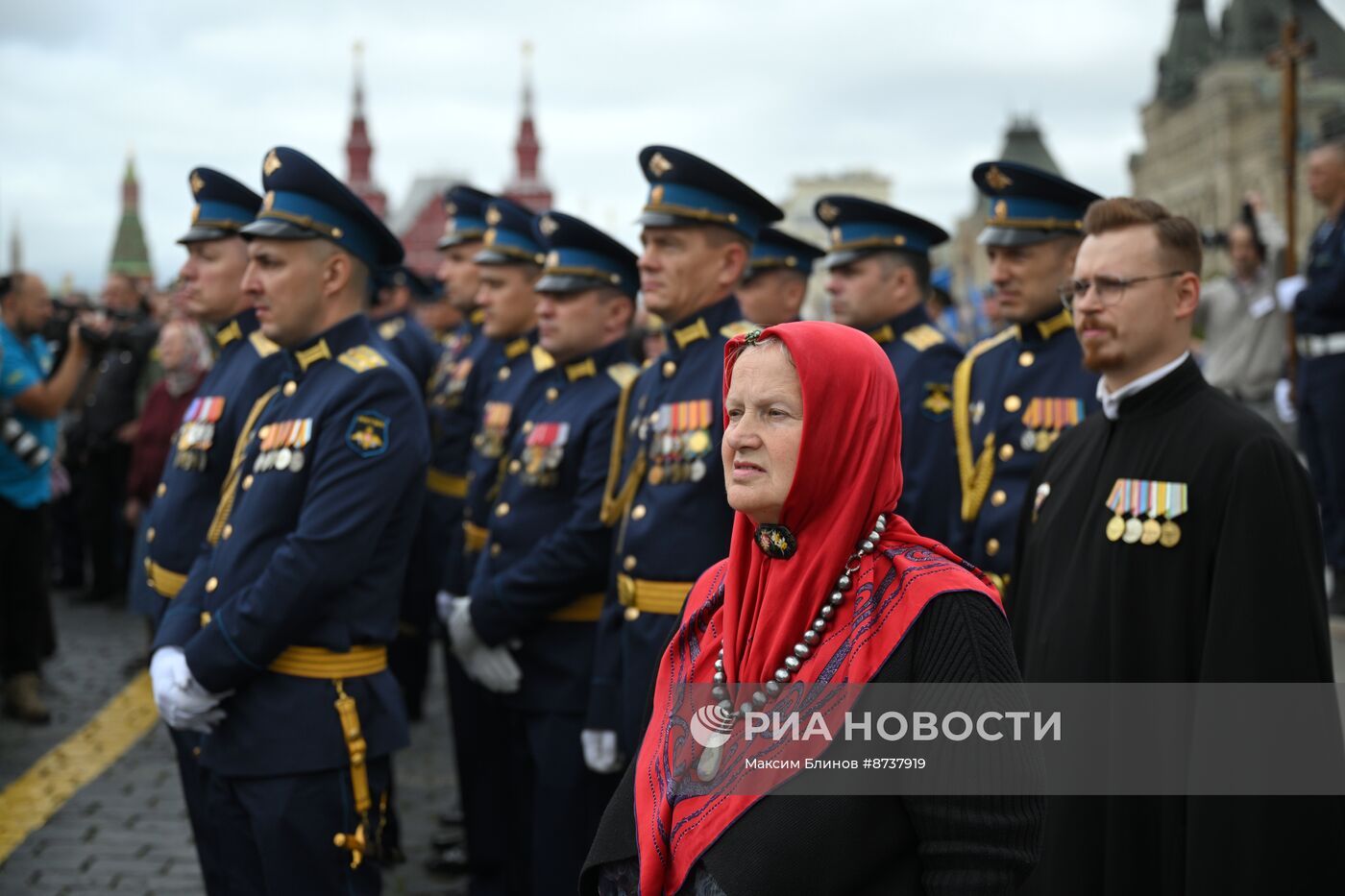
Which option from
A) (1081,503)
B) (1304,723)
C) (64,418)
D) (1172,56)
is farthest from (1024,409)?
(1172,56)

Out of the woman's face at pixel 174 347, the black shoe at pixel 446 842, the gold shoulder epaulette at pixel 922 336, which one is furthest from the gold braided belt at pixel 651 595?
the woman's face at pixel 174 347

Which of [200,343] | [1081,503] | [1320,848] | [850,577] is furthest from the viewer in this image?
[200,343]

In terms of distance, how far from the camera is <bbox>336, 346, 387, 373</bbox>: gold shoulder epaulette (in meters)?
4.20

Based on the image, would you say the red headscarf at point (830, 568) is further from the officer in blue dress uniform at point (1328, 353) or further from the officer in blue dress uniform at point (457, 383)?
the officer in blue dress uniform at point (1328, 353)

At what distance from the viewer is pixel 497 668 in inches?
199

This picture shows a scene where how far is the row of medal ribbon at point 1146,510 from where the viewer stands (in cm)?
352

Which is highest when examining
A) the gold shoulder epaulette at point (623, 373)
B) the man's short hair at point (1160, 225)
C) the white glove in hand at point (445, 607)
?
the man's short hair at point (1160, 225)

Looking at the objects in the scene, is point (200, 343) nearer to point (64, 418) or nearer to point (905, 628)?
point (64, 418)

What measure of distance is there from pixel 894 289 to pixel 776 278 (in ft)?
3.44

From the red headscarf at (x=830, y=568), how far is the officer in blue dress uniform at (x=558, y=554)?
2.43m

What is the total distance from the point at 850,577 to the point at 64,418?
12.2m

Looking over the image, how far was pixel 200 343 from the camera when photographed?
8922mm

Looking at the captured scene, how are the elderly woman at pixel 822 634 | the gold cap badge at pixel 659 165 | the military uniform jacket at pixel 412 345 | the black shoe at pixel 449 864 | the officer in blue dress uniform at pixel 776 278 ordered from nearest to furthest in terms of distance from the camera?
the elderly woman at pixel 822 634 → the gold cap badge at pixel 659 165 → the black shoe at pixel 449 864 → the officer in blue dress uniform at pixel 776 278 → the military uniform jacket at pixel 412 345

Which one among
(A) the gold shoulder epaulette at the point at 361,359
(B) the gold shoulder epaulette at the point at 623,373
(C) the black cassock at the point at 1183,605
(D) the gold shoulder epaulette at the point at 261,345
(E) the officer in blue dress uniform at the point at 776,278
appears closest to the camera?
(C) the black cassock at the point at 1183,605
